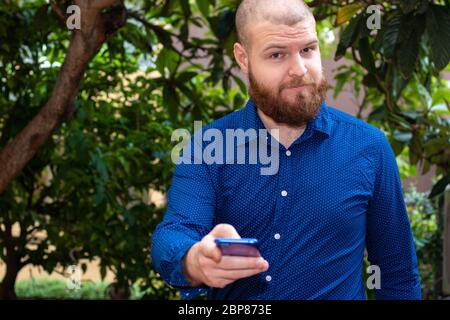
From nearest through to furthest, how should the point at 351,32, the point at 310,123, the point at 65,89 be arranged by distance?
1. the point at 310,123
2. the point at 351,32
3. the point at 65,89

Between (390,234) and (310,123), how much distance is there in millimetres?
306

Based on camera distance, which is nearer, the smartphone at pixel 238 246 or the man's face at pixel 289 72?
the smartphone at pixel 238 246

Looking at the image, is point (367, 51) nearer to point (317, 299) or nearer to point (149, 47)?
point (149, 47)

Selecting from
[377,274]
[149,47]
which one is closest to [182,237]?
[377,274]

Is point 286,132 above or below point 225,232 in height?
above

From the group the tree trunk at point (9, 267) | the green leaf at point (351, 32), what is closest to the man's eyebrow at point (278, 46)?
the green leaf at point (351, 32)

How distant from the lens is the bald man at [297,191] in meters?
1.95

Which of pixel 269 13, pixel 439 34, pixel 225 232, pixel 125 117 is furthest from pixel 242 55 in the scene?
pixel 125 117

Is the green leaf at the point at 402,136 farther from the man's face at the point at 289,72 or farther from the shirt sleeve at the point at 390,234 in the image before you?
the man's face at the point at 289,72

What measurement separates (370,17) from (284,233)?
4.48 feet

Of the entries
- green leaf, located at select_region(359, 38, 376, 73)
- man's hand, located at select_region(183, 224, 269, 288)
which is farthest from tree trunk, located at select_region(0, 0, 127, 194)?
man's hand, located at select_region(183, 224, 269, 288)

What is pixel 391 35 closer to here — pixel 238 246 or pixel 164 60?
pixel 164 60

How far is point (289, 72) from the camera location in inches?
76.6

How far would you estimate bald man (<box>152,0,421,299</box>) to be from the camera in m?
1.95
